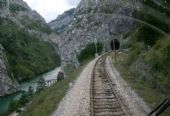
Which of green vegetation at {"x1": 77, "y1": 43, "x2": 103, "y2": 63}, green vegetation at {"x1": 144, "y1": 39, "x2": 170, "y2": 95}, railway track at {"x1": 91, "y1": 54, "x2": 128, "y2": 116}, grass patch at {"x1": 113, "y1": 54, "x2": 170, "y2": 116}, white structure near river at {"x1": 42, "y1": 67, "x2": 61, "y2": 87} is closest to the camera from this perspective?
railway track at {"x1": 91, "y1": 54, "x2": 128, "y2": 116}

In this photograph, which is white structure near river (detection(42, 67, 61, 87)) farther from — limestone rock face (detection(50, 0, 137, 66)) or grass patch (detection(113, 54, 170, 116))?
grass patch (detection(113, 54, 170, 116))

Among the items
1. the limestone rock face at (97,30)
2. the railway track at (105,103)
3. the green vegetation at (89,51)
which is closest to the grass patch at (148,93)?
the railway track at (105,103)

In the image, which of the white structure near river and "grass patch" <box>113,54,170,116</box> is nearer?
"grass patch" <box>113,54,170,116</box>

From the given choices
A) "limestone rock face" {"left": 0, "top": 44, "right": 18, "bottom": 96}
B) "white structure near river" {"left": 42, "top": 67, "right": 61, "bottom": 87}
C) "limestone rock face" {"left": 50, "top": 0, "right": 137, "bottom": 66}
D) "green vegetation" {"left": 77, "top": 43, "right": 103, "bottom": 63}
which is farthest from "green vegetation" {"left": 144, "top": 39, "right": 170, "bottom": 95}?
"limestone rock face" {"left": 0, "top": 44, "right": 18, "bottom": 96}

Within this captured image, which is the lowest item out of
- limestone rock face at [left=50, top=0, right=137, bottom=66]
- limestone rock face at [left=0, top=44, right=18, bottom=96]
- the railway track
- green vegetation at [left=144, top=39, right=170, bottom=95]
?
limestone rock face at [left=0, top=44, right=18, bottom=96]

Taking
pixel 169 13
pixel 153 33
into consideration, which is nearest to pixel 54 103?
pixel 169 13

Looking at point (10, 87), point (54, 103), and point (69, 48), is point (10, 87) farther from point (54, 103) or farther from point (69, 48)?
point (54, 103)

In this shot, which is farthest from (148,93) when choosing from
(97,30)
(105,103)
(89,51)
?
(97,30)

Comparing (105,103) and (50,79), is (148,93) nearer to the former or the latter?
(105,103)

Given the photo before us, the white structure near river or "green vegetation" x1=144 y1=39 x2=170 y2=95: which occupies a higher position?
"green vegetation" x1=144 y1=39 x2=170 y2=95

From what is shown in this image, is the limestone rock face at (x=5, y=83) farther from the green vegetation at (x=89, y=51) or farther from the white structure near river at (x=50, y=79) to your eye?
the green vegetation at (x=89, y=51)

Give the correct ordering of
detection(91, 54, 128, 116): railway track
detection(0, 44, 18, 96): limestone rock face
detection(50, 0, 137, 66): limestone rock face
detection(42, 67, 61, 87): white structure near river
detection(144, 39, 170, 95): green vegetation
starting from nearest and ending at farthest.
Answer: detection(91, 54, 128, 116): railway track < detection(144, 39, 170, 95): green vegetation < detection(42, 67, 61, 87): white structure near river < detection(50, 0, 137, 66): limestone rock face < detection(0, 44, 18, 96): limestone rock face

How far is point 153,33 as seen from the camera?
39938mm

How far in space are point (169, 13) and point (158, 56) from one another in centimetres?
541
